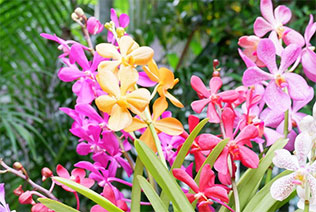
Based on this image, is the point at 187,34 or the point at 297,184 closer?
the point at 297,184

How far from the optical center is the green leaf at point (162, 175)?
280 mm

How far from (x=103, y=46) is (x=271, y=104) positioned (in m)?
0.15

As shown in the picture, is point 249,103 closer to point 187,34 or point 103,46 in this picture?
point 103,46

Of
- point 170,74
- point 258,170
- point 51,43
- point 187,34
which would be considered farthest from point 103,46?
point 187,34

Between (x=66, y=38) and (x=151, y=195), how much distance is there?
0.99m

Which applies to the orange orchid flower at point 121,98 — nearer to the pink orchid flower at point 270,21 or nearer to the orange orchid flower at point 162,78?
the orange orchid flower at point 162,78

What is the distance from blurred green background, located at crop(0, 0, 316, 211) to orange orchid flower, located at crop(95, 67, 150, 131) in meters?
0.76

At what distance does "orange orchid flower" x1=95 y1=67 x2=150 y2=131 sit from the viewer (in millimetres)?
289

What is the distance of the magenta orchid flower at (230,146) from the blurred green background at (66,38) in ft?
2.37

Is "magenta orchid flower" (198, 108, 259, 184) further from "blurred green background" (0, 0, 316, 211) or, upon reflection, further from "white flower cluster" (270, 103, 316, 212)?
"blurred green background" (0, 0, 316, 211)

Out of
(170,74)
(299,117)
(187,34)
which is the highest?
(170,74)

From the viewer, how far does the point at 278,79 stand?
328 mm

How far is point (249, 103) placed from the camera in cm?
33

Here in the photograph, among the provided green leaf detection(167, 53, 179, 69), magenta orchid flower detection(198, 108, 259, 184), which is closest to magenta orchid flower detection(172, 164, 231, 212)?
magenta orchid flower detection(198, 108, 259, 184)
